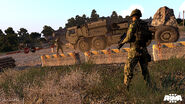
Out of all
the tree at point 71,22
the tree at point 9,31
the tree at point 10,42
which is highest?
the tree at point 71,22

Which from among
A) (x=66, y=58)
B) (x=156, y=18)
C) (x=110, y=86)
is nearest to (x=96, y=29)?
(x=66, y=58)

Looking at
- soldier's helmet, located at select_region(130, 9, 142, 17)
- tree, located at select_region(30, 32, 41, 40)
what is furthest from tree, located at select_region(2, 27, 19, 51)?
soldier's helmet, located at select_region(130, 9, 142, 17)

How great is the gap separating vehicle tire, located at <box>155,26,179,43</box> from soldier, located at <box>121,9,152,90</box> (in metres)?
6.52

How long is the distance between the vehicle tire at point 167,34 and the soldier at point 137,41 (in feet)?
21.4

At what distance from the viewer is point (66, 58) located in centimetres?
752

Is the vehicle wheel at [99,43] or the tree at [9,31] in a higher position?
the tree at [9,31]

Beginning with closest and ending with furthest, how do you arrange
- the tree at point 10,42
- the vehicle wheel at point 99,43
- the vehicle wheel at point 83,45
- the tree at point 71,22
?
1. the vehicle wheel at point 99,43
2. the vehicle wheel at point 83,45
3. the tree at point 10,42
4. the tree at point 71,22

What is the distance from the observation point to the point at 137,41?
2.74 meters

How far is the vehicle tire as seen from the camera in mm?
8156

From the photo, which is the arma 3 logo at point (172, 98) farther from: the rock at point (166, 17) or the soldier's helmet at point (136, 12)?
the rock at point (166, 17)

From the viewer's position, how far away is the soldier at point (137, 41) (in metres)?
2.68

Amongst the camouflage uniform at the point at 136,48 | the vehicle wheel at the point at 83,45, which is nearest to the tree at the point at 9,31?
the vehicle wheel at the point at 83,45

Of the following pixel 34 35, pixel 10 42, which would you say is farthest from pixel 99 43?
pixel 34 35

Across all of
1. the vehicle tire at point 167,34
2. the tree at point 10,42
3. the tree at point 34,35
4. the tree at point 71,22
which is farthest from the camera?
the tree at point 71,22
